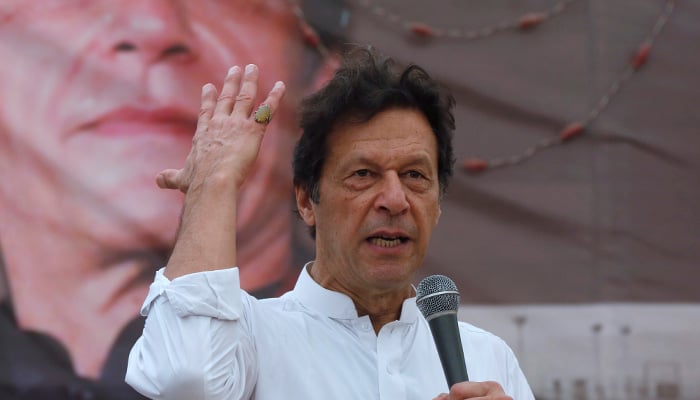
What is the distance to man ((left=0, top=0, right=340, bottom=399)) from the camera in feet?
12.8

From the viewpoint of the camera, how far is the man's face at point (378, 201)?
7.49 feet

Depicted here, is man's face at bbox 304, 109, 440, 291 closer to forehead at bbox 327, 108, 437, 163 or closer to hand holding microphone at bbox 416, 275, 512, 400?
forehead at bbox 327, 108, 437, 163

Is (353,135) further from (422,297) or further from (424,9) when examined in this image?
(424,9)

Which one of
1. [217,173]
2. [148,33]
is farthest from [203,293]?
[148,33]

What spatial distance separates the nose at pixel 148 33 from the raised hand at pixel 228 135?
179cm

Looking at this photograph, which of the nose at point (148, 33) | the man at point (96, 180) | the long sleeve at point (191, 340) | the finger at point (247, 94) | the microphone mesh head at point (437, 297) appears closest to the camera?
the long sleeve at point (191, 340)

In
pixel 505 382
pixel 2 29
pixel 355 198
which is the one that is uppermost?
pixel 2 29

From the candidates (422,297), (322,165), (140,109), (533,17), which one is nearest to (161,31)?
(140,109)

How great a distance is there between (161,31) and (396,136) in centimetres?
191

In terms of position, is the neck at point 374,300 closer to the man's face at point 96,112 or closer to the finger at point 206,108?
the finger at point 206,108

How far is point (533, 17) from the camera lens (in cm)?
421

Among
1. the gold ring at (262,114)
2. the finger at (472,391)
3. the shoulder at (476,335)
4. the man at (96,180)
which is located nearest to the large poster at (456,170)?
the man at (96,180)

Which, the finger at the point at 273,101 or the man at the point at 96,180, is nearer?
the finger at the point at 273,101

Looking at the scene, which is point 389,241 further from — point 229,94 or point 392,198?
point 229,94
